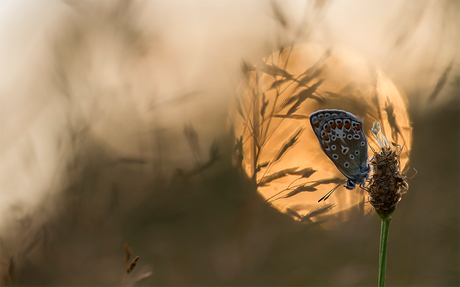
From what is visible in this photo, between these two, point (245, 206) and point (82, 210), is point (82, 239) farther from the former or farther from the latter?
point (245, 206)

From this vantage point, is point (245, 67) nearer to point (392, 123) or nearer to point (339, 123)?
point (339, 123)

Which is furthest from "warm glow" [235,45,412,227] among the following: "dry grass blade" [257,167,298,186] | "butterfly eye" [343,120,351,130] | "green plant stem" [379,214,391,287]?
"green plant stem" [379,214,391,287]

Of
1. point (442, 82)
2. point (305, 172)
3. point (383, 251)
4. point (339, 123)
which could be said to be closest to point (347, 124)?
point (339, 123)

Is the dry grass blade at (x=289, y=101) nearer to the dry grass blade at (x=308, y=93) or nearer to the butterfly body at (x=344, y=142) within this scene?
the dry grass blade at (x=308, y=93)

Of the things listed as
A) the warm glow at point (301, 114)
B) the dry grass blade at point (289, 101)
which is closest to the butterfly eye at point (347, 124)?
the warm glow at point (301, 114)

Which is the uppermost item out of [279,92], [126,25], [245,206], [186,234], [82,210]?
[126,25]

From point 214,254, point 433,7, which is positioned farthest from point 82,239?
point 433,7

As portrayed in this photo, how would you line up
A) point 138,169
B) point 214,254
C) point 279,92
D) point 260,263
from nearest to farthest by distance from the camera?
point 279,92 → point 260,263 → point 214,254 → point 138,169
